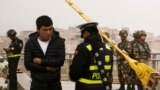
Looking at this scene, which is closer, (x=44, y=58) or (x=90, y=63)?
(x=90, y=63)

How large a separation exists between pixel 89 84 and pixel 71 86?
847cm

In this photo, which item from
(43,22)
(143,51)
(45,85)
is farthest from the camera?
(143,51)

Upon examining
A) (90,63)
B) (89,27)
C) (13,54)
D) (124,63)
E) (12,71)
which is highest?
(89,27)

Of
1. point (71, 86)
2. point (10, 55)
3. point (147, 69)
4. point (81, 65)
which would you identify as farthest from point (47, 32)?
point (71, 86)

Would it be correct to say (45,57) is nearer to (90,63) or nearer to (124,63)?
(90,63)

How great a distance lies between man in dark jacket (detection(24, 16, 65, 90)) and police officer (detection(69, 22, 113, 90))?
348 millimetres

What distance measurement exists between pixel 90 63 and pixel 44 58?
666 mm

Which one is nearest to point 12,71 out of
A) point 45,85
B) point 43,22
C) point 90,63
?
point 45,85

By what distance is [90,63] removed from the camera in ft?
19.7

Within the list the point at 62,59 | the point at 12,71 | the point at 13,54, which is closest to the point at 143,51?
the point at 13,54

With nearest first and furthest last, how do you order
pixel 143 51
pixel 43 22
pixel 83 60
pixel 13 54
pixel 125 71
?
pixel 83 60, pixel 43 22, pixel 143 51, pixel 125 71, pixel 13 54

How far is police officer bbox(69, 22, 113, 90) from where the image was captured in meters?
5.95

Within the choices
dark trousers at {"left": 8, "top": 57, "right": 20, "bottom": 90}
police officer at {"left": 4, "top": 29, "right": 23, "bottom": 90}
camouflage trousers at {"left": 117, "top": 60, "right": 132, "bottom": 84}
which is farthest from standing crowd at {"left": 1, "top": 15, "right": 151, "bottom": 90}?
dark trousers at {"left": 8, "top": 57, "right": 20, "bottom": 90}

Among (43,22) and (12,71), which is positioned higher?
(43,22)
